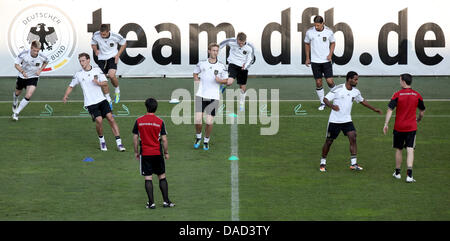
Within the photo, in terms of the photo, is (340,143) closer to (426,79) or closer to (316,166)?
(316,166)

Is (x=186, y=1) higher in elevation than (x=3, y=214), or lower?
higher

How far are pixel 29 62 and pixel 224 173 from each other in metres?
7.90

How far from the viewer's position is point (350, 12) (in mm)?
29859

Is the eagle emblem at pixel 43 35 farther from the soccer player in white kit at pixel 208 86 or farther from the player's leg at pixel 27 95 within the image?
the soccer player in white kit at pixel 208 86

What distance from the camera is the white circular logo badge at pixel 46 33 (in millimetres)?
29516

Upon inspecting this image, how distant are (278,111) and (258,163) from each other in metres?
6.26

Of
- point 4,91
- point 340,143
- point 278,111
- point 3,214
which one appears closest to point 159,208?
point 3,214

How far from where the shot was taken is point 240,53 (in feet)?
76.5

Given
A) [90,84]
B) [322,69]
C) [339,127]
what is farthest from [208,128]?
[322,69]

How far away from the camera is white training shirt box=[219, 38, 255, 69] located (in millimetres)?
23125

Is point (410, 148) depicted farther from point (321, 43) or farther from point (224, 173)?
point (321, 43)

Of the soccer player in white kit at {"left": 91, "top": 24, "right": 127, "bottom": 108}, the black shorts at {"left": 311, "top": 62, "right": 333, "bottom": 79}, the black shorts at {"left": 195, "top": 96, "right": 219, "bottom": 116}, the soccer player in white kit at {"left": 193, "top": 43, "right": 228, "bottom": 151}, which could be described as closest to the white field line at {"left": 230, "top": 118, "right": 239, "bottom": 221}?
the soccer player in white kit at {"left": 193, "top": 43, "right": 228, "bottom": 151}

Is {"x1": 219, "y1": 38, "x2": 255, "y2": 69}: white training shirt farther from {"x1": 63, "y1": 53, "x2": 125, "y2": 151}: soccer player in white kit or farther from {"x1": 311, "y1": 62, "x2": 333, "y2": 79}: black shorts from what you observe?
{"x1": 63, "y1": 53, "x2": 125, "y2": 151}: soccer player in white kit

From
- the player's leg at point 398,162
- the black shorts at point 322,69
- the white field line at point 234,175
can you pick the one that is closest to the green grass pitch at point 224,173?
the white field line at point 234,175
